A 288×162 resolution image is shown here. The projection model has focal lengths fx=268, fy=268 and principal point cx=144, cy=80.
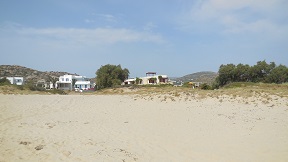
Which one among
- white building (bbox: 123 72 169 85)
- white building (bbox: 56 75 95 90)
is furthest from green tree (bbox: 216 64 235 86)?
white building (bbox: 56 75 95 90)

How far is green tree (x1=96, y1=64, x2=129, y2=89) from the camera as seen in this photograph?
202ft

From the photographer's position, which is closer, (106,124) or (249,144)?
(249,144)

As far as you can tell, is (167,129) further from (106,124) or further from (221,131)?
(106,124)

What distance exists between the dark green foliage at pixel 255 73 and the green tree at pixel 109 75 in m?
23.4

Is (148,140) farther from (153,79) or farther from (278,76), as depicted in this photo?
(153,79)

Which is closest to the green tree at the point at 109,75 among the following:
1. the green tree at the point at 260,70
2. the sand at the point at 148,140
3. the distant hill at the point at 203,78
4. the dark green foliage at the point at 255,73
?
the dark green foliage at the point at 255,73

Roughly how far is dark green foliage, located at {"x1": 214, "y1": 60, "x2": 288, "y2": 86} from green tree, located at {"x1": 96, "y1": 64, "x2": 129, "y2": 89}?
2345cm

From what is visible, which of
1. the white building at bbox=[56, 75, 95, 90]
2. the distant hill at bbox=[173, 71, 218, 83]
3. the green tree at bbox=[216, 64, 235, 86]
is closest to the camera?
the green tree at bbox=[216, 64, 235, 86]

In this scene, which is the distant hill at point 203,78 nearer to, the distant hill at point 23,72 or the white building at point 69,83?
the white building at point 69,83

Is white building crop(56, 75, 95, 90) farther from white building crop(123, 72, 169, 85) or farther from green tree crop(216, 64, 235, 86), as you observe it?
green tree crop(216, 64, 235, 86)

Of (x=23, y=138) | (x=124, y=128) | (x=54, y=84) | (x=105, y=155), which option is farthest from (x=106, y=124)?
(x=54, y=84)

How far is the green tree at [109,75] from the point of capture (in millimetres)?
61625

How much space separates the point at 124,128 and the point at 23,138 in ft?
9.34

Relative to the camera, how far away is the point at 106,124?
8945 millimetres
